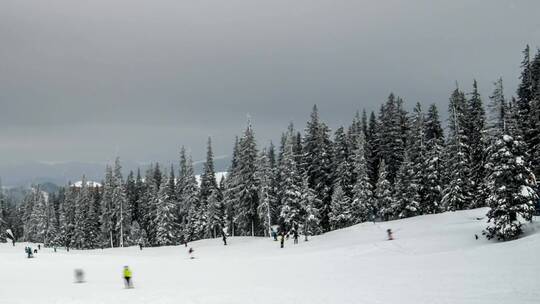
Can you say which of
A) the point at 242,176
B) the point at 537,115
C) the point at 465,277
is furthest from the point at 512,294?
the point at 242,176

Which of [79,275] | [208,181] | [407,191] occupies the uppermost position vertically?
[208,181]

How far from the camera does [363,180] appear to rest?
61938mm

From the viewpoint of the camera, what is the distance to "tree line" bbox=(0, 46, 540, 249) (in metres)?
36.1

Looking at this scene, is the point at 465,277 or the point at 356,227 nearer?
the point at 465,277

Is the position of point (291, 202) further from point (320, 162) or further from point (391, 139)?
point (391, 139)

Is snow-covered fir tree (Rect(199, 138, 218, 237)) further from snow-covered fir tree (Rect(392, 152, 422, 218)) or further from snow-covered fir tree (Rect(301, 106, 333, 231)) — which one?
snow-covered fir tree (Rect(392, 152, 422, 218))

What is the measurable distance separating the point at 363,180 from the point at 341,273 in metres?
31.9

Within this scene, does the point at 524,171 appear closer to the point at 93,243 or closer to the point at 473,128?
the point at 473,128

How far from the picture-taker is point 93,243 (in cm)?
9388

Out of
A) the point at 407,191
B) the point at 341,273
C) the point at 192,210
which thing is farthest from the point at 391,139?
the point at 341,273

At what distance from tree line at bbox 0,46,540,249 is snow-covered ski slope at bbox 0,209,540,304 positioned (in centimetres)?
543

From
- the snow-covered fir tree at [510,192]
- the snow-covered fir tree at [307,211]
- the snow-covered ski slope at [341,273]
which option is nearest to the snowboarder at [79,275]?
the snow-covered ski slope at [341,273]

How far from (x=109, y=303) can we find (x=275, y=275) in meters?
13.4

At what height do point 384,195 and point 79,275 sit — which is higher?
point 384,195
